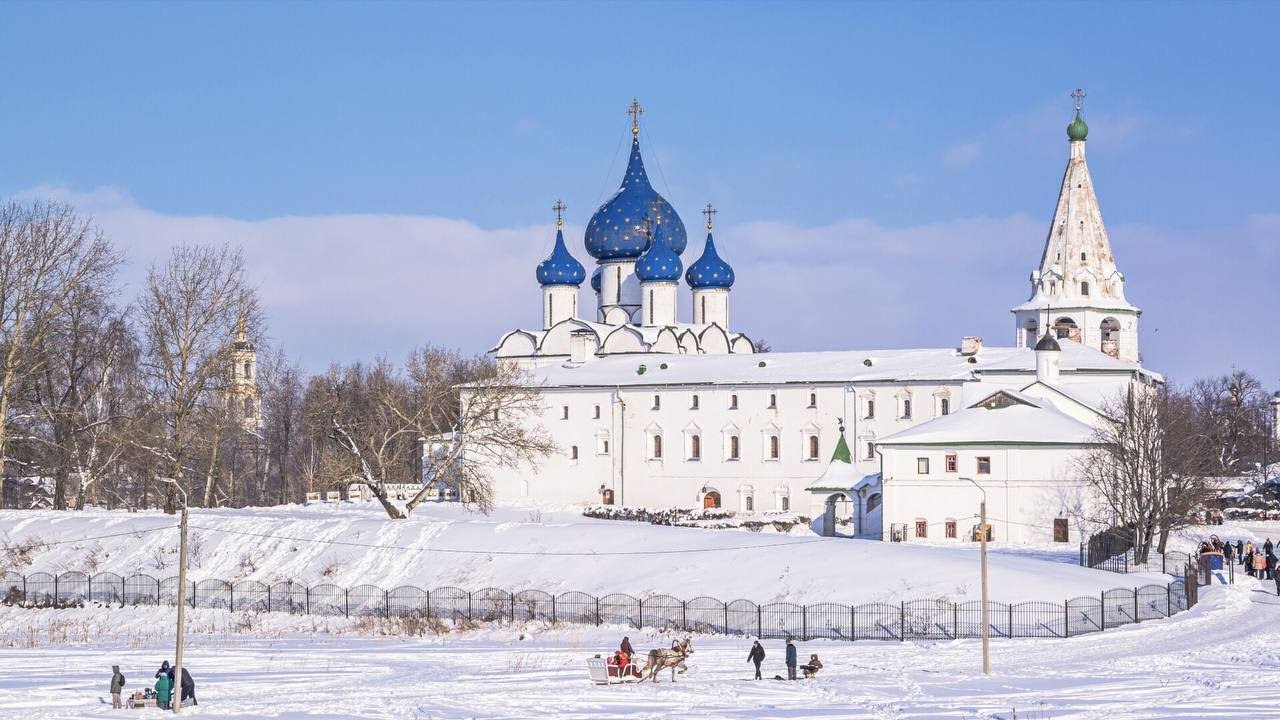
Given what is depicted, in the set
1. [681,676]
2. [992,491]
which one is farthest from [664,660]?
[992,491]

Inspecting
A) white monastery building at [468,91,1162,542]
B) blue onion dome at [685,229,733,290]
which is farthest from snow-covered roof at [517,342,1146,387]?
blue onion dome at [685,229,733,290]

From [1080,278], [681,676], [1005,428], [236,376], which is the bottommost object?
[681,676]

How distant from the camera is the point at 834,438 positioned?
72.9m

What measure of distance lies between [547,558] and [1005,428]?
18827 millimetres

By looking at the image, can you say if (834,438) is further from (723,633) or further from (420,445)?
(723,633)

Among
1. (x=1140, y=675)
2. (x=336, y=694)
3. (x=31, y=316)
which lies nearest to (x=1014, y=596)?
(x=1140, y=675)

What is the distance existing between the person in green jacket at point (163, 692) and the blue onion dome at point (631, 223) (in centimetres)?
6261

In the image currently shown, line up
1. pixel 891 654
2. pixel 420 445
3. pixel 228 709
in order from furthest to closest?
1. pixel 420 445
2. pixel 891 654
3. pixel 228 709

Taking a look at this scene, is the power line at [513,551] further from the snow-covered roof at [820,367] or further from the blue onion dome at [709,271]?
the blue onion dome at [709,271]

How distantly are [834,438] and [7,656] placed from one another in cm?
4262

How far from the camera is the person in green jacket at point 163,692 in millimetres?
27656

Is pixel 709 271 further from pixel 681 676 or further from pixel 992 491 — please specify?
pixel 681 676

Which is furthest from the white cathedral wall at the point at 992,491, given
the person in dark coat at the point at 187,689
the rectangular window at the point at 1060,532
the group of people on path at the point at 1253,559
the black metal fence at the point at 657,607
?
the person in dark coat at the point at 187,689

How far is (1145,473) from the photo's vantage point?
52938mm
